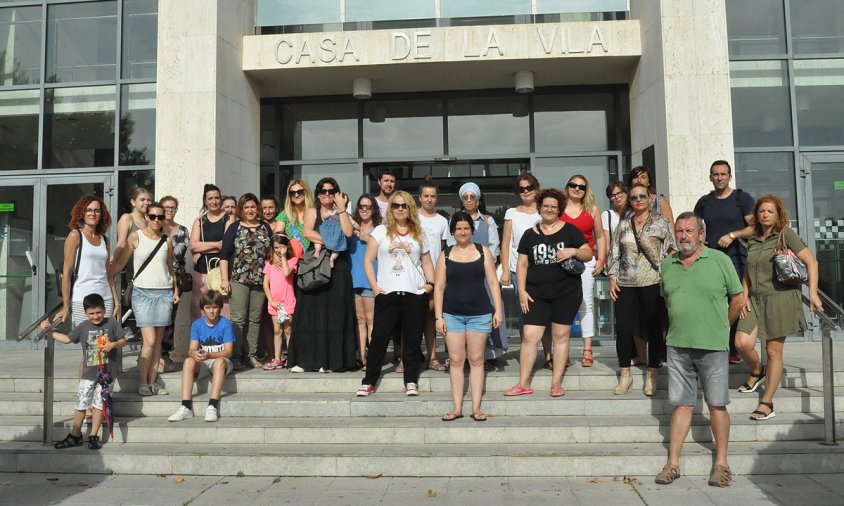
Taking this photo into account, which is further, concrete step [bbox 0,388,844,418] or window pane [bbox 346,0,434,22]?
window pane [bbox 346,0,434,22]

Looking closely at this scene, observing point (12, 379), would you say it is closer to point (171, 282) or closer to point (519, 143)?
point (171, 282)

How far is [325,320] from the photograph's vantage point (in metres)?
6.71

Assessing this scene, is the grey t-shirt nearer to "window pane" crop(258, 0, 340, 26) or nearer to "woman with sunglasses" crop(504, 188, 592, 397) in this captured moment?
"woman with sunglasses" crop(504, 188, 592, 397)

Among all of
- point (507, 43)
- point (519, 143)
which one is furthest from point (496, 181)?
point (507, 43)

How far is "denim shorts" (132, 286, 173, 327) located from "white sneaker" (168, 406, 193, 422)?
0.99 metres

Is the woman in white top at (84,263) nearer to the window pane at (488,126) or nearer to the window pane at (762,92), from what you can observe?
the window pane at (488,126)

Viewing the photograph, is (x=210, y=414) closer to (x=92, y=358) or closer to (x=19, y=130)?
(x=92, y=358)

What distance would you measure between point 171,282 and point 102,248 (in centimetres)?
72

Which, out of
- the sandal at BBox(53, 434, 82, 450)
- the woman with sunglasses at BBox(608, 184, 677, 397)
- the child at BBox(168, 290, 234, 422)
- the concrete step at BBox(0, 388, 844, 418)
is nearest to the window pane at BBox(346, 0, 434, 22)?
the woman with sunglasses at BBox(608, 184, 677, 397)

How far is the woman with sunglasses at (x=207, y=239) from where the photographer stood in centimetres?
721

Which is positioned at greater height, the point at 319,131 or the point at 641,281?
the point at 319,131

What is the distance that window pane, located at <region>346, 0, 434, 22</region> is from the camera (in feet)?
34.8

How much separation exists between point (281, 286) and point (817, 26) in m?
9.31

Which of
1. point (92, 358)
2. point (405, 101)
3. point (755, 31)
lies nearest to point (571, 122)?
point (405, 101)
